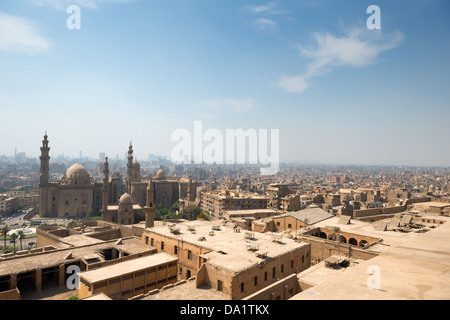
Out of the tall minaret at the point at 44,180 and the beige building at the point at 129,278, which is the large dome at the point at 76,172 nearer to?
the tall minaret at the point at 44,180

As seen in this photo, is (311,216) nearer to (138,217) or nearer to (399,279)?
(399,279)

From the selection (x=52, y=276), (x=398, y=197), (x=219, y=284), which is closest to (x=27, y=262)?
(x=52, y=276)

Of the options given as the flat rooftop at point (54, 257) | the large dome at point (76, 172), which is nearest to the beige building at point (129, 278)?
the flat rooftop at point (54, 257)

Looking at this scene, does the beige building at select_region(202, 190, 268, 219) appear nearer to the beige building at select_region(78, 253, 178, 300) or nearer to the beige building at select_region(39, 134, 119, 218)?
the beige building at select_region(39, 134, 119, 218)

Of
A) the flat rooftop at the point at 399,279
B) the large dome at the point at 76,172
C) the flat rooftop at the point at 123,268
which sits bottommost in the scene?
the flat rooftop at the point at 123,268

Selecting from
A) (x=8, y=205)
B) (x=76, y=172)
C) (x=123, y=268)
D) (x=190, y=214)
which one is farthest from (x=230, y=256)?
(x=8, y=205)

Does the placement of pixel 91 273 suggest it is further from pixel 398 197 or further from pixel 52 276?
pixel 398 197

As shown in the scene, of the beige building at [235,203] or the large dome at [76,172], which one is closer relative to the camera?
the beige building at [235,203]
